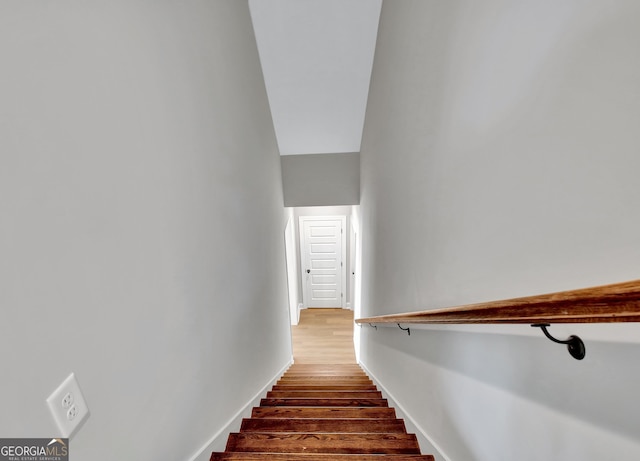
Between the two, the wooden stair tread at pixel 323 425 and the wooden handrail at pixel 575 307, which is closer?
the wooden handrail at pixel 575 307


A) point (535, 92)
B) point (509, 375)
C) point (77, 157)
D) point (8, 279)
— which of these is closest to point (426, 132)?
point (535, 92)

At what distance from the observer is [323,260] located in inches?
256

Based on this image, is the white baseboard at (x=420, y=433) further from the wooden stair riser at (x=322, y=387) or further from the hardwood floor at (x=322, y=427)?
the wooden stair riser at (x=322, y=387)

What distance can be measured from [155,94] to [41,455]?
107 centimetres

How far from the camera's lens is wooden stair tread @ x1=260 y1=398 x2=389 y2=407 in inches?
81.7

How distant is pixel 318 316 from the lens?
6348 mm

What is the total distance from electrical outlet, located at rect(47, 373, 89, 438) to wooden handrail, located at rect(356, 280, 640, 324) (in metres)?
0.96

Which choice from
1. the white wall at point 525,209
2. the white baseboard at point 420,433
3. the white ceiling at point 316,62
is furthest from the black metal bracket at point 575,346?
the white ceiling at point 316,62

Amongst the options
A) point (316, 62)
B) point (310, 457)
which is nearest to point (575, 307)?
point (310, 457)

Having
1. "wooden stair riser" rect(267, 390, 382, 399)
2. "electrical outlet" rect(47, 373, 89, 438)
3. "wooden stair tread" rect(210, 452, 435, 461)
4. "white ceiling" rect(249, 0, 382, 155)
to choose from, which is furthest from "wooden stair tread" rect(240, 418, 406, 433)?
"white ceiling" rect(249, 0, 382, 155)

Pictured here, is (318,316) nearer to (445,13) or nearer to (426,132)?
(426,132)

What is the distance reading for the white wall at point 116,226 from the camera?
0.55 metres

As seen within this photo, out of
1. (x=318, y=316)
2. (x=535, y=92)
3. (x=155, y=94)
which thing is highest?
(x=155, y=94)

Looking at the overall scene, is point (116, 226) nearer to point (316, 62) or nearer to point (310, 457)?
point (310, 457)
